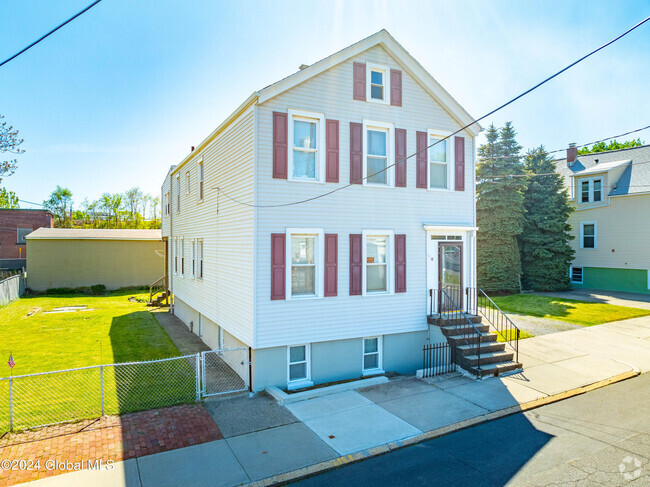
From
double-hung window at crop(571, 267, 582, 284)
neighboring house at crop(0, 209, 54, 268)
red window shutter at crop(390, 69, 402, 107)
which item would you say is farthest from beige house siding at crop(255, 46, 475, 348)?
neighboring house at crop(0, 209, 54, 268)

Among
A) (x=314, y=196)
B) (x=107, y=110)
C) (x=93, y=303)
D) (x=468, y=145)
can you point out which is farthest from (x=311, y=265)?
(x=93, y=303)

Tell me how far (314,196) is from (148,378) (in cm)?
679

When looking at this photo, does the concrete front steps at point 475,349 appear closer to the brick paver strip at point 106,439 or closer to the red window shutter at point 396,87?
the red window shutter at point 396,87

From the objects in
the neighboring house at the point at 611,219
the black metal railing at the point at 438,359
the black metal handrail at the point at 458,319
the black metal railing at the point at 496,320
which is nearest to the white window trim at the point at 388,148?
the black metal handrail at the point at 458,319

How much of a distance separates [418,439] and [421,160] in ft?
25.4

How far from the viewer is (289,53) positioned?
10.6 metres

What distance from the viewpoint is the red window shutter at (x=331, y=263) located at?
418 inches

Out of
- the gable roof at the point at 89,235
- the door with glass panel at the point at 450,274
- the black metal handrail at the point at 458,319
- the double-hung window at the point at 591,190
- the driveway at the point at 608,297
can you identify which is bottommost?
the driveway at the point at 608,297

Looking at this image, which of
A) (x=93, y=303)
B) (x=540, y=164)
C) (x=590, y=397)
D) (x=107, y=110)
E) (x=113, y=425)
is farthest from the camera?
(x=540, y=164)

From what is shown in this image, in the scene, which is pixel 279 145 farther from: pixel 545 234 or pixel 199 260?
pixel 545 234

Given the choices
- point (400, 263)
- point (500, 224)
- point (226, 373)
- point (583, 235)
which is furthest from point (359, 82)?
point (583, 235)

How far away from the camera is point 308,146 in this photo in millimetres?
10734

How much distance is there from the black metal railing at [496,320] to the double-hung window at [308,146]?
19.7 ft

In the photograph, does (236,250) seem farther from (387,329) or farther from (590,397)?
(590,397)
